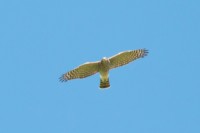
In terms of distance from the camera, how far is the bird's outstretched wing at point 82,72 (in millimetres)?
28062

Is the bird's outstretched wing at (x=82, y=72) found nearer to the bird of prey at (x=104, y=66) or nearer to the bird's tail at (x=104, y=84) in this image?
the bird of prey at (x=104, y=66)

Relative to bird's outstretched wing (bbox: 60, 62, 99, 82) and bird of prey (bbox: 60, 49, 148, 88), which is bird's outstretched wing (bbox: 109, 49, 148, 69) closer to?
bird of prey (bbox: 60, 49, 148, 88)

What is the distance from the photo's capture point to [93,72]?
28.4 m

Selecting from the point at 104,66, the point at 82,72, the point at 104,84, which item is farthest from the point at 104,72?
the point at 82,72

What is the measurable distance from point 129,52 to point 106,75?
138cm

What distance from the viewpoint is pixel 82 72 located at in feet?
92.8

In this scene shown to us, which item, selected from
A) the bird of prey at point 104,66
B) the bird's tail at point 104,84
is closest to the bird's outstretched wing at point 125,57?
the bird of prey at point 104,66

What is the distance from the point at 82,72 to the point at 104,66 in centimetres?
103

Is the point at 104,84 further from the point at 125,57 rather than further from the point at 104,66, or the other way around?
the point at 125,57

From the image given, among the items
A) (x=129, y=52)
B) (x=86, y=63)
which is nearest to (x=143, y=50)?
(x=129, y=52)

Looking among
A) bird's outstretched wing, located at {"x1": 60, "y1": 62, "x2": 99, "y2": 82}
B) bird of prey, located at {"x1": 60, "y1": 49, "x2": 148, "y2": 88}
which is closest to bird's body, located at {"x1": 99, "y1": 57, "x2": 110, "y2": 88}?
bird of prey, located at {"x1": 60, "y1": 49, "x2": 148, "y2": 88}

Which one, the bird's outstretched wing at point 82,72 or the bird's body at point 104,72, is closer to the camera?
the bird's body at point 104,72

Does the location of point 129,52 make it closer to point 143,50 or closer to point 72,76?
point 143,50

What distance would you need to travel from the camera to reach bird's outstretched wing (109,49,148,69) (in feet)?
92.1
